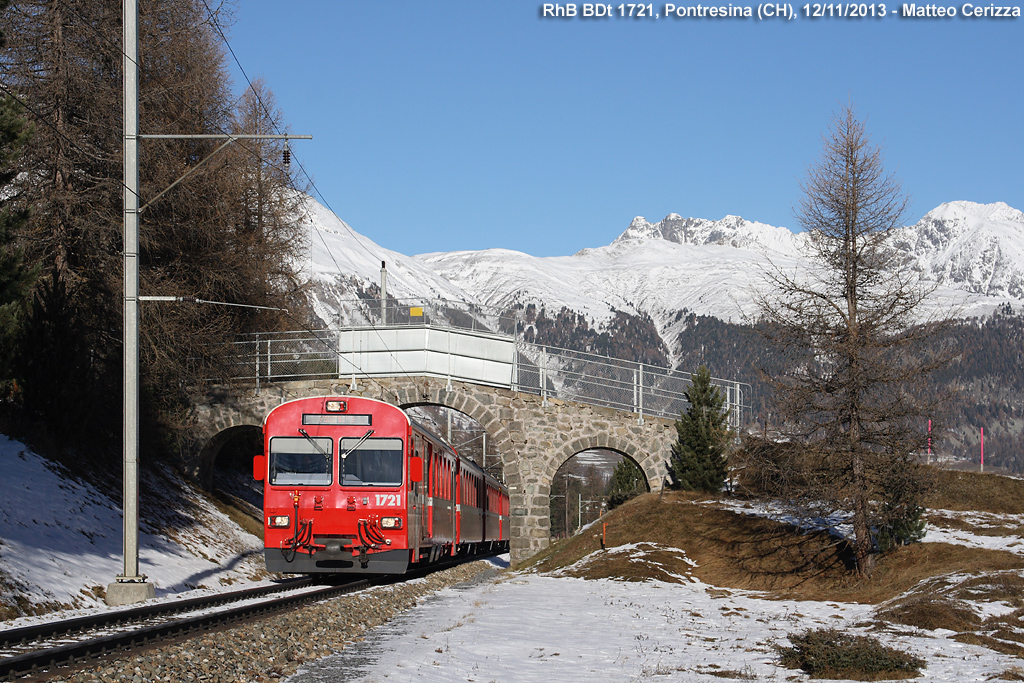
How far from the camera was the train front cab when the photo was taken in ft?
60.2

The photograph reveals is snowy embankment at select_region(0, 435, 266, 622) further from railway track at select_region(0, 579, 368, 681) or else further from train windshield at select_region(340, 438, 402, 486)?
train windshield at select_region(340, 438, 402, 486)

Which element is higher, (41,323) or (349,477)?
(41,323)

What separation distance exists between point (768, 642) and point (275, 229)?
31914mm

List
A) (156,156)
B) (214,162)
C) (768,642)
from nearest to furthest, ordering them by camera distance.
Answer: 1. (768,642)
2. (156,156)
3. (214,162)

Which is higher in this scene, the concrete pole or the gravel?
the concrete pole

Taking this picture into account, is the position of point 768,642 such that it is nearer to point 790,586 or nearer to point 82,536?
point 790,586

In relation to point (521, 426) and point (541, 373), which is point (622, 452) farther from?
point (541, 373)

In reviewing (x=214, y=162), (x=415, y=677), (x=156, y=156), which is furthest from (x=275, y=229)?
(x=415, y=677)

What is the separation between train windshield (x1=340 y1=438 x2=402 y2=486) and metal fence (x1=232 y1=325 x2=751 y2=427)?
→ 1542cm

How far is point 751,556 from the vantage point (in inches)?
928

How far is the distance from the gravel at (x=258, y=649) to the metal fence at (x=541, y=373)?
61.7ft

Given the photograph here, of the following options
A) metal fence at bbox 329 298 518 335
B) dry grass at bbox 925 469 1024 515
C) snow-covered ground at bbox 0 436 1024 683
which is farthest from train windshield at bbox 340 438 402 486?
metal fence at bbox 329 298 518 335

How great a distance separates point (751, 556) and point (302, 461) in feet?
37.1

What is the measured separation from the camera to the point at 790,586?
2112cm
